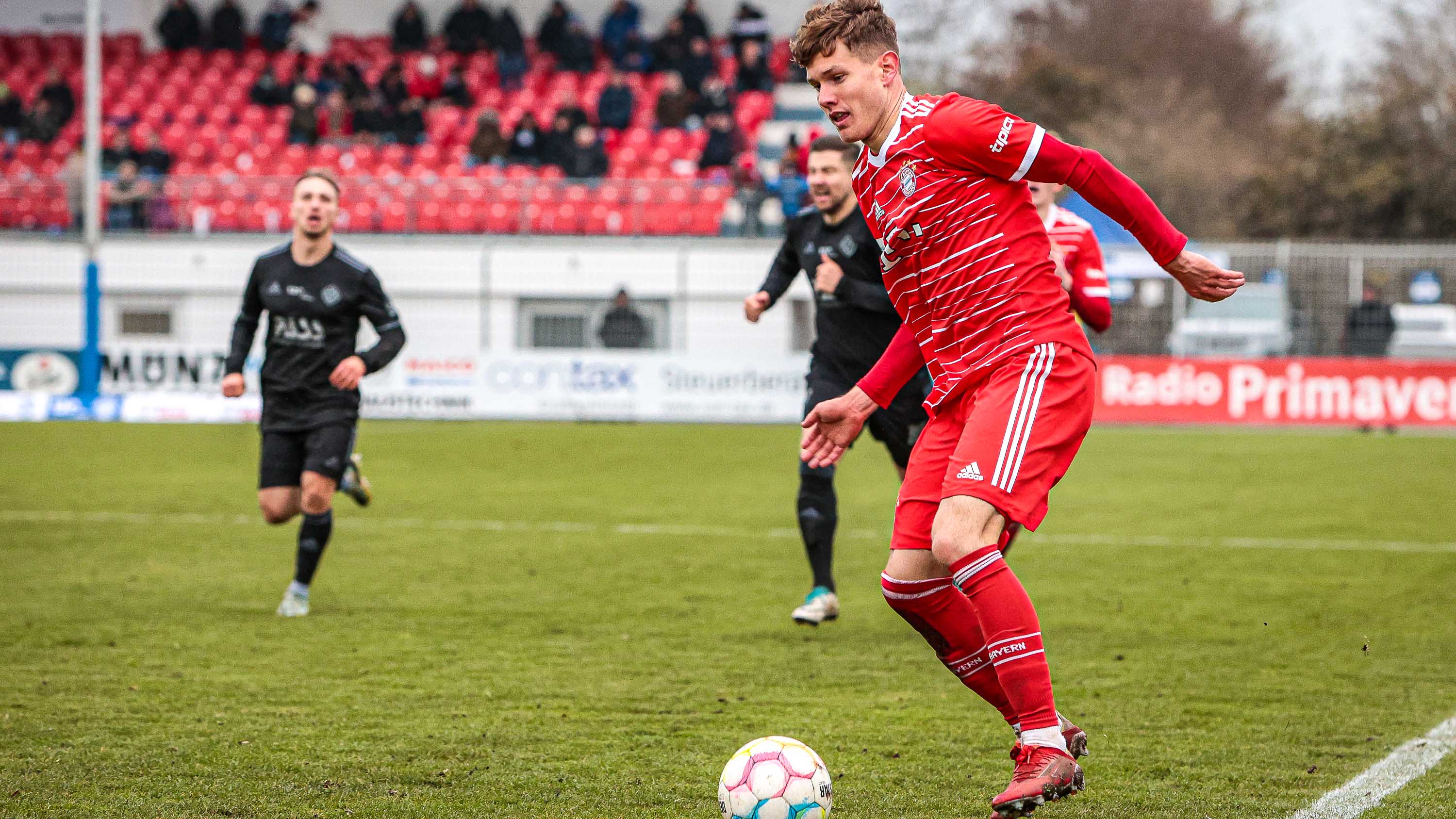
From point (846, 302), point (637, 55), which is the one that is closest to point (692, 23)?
point (637, 55)

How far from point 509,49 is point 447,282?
7.65m

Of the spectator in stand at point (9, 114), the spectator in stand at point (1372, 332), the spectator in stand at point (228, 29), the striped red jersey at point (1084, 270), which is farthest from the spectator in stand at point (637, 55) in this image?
the striped red jersey at point (1084, 270)

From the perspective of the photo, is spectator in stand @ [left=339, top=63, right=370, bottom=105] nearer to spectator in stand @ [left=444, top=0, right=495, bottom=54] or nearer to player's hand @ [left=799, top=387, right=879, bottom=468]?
spectator in stand @ [left=444, top=0, right=495, bottom=54]

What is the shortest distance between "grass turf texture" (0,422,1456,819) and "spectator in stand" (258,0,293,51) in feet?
57.1

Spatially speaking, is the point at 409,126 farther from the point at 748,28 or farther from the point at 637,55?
the point at 748,28

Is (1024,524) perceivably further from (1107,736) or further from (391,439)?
(391,439)

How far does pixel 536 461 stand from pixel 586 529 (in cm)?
469

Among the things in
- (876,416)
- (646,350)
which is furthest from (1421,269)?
(876,416)

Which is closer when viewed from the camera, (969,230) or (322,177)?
(969,230)

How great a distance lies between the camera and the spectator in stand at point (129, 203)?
22.0m

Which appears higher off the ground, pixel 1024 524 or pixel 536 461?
pixel 1024 524

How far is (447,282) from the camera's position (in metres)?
20.7

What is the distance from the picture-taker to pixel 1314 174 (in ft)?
115

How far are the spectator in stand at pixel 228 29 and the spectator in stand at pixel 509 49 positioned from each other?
475cm
